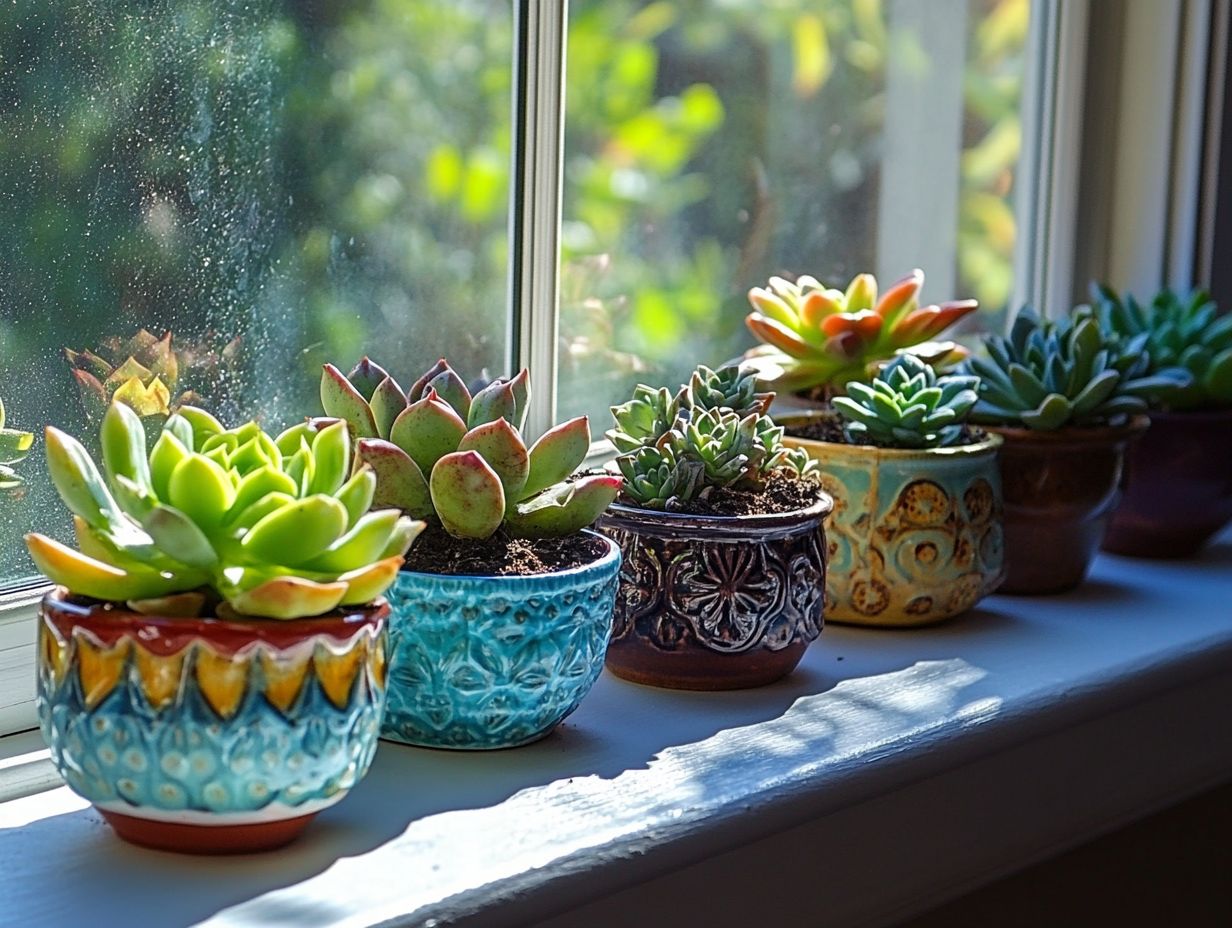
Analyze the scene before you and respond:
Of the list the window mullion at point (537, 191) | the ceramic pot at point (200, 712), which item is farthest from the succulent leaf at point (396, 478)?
the window mullion at point (537, 191)

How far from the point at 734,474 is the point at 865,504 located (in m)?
0.14

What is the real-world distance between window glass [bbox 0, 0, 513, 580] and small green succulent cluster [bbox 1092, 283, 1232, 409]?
556 millimetres

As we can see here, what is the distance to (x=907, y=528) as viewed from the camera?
95cm

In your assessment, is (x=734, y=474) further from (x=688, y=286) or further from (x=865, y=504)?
(x=688, y=286)

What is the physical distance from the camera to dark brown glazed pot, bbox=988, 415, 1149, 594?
1.04 meters

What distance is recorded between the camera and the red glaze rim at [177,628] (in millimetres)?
591

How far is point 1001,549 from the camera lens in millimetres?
1000

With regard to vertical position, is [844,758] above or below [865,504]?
below

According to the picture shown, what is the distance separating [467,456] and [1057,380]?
0.52m

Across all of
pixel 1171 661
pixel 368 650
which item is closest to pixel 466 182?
pixel 368 650

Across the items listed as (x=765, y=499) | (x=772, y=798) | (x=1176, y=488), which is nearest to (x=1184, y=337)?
(x=1176, y=488)

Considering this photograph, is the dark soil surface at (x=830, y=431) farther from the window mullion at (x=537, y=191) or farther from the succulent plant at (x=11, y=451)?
the succulent plant at (x=11, y=451)

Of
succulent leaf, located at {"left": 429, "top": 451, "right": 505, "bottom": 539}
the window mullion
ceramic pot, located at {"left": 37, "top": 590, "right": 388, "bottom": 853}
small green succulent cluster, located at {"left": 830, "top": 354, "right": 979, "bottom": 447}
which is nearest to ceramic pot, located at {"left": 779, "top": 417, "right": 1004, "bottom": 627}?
small green succulent cluster, located at {"left": 830, "top": 354, "right": 979, "bottom": 447}

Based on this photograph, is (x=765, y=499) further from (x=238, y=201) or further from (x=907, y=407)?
(x=238, y=201)
